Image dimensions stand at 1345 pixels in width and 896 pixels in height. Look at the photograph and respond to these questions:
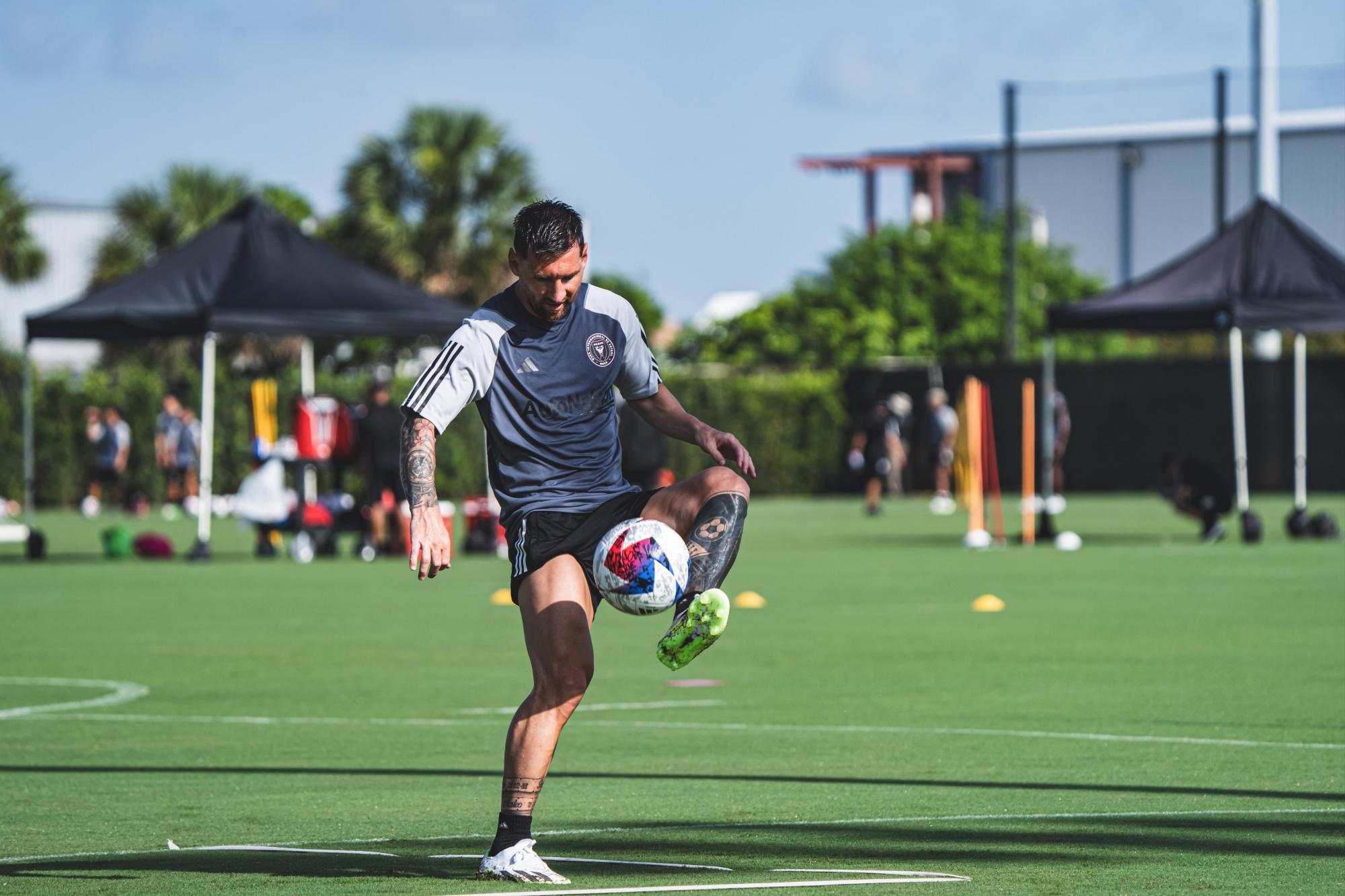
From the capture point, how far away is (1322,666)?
40.4 feet

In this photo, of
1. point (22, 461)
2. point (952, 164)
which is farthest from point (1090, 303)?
point (952, 164)

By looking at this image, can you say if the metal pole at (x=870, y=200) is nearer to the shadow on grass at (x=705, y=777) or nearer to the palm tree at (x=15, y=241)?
the palm tree at (x=15, y=241)

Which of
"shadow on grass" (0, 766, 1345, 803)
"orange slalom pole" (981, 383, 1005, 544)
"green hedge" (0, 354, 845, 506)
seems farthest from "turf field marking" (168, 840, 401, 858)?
"green hedge" (0, 354, 845, 506)

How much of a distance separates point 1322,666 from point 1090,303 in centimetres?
1342

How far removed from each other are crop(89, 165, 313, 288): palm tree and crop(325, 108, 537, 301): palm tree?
110 inches

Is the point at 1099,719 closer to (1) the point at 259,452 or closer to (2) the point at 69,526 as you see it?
(1) the point at 259,452

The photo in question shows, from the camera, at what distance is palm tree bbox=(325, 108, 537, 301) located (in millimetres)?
48406

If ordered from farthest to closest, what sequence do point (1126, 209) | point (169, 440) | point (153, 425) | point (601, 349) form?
point (1126, 209) → point (153, 425) → point (169, 440) → point (601, 349)

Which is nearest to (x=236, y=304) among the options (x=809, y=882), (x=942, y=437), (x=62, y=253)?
(x=809, y=882)

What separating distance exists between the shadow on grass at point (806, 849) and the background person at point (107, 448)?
105 ft

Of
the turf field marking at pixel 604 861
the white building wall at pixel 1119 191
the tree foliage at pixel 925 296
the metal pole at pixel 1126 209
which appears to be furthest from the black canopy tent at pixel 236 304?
the metal pole at pixel 1126 209

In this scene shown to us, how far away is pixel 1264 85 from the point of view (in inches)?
1287

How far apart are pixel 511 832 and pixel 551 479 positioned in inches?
42.0

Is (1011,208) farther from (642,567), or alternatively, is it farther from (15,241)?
(642,567)
